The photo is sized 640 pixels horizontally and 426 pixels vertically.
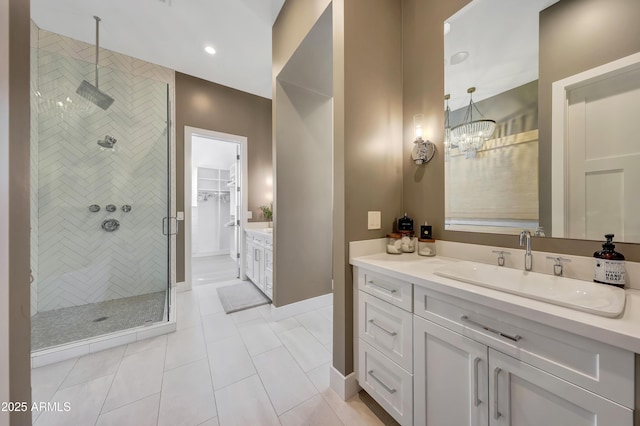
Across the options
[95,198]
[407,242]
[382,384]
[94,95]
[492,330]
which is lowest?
[382,384]

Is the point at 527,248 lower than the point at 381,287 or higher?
higher

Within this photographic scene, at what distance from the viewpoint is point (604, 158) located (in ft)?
2.98

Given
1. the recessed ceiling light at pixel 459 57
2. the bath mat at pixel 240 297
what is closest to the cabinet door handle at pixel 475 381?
the recessed ceiling light at pixel 459 57

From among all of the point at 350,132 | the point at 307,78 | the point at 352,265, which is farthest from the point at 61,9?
the point at 352,265

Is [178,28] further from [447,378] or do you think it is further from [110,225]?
[447,378]

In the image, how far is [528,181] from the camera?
1.11 metres

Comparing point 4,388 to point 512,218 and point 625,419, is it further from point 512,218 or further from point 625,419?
point 512,218

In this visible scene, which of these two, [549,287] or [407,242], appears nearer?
[549,287]

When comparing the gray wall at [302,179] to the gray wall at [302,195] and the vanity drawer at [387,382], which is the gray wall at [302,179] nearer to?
the gray wall at [302,195]

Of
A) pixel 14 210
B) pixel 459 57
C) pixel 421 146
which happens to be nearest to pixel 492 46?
pixel 459 57

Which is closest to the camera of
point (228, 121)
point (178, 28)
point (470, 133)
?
point (470, 133)

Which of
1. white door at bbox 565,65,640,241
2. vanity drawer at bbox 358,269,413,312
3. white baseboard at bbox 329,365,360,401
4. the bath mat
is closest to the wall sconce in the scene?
white door at bbox 565,65,640,241

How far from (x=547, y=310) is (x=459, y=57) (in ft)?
4.82

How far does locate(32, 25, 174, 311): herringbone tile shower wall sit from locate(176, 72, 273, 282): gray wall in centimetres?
25
